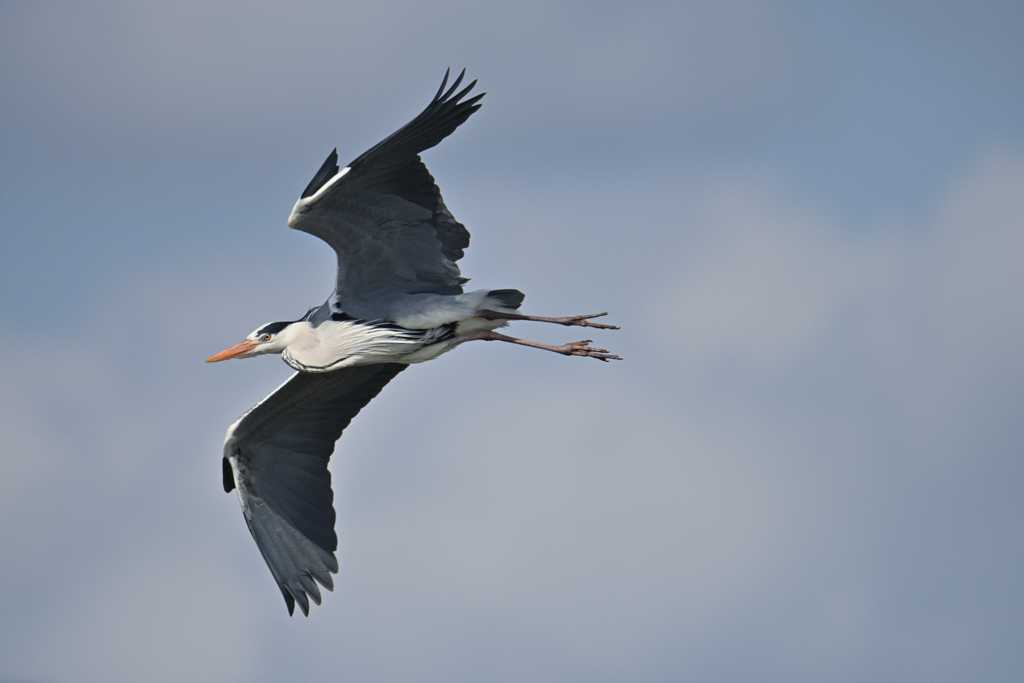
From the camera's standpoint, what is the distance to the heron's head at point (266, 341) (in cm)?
1165

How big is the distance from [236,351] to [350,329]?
1.43 meters

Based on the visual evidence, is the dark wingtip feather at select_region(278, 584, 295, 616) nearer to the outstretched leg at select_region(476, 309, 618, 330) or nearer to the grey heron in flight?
the grey heron in flight

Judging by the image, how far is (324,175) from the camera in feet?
37.0

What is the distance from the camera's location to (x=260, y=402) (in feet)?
39.2

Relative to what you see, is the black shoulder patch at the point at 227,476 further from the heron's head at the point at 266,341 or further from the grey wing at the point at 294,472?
the heron's head at the point at 266,341

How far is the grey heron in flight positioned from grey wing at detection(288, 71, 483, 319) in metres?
0.01

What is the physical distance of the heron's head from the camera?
11.7 metres

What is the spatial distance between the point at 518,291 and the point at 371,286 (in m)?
1.45

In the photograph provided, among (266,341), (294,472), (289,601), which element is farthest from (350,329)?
(289,601)

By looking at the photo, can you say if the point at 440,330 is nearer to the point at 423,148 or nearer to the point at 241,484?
the point at 423,148

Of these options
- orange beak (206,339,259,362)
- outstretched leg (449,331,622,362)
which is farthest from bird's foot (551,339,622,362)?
orange beak (206,339,259,362)

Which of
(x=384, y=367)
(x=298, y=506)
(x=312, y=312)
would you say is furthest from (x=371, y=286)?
(x=298, y=506)

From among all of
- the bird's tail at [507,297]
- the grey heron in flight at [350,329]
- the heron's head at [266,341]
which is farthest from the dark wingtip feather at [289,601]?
the bird's tail at [507,297]

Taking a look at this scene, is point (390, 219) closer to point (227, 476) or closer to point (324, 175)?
point (324, 175)
